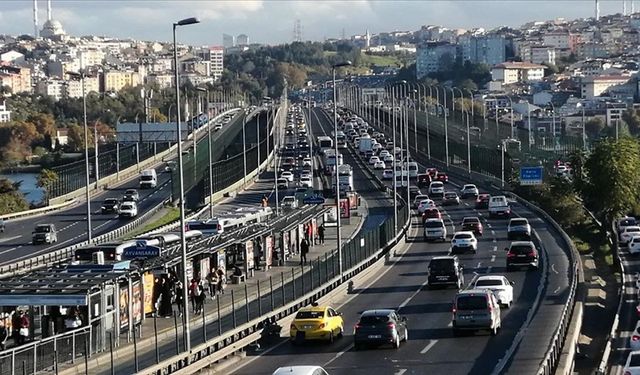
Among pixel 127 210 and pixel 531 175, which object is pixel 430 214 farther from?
pixel 127 210

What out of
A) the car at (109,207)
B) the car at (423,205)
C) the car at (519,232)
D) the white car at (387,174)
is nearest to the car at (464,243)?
the car at (519,232)

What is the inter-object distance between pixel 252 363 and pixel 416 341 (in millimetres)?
4609

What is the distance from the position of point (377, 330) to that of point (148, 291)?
609cm

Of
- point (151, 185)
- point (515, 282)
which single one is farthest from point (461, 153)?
point (515, 282)

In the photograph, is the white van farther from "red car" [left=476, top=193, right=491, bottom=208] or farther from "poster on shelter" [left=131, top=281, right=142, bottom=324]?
"poster on shelter" [left=131, top=281, right=142, bottom=324]

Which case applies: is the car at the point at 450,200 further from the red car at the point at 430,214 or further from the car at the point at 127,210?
the car at the point at 127,210

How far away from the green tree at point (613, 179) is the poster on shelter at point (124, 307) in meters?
42.3

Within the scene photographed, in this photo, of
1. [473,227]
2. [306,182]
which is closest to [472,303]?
[473,227]

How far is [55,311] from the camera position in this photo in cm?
3036

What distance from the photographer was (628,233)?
70.6 meters

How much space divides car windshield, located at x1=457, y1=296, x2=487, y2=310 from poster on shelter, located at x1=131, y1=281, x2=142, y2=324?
747cm

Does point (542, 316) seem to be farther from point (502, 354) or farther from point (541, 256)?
point (541, 256)

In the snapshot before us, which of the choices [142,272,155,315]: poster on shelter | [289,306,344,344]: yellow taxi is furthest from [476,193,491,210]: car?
[289,306,344,344]: yellow taxi

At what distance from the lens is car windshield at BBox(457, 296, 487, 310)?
34.5 m
